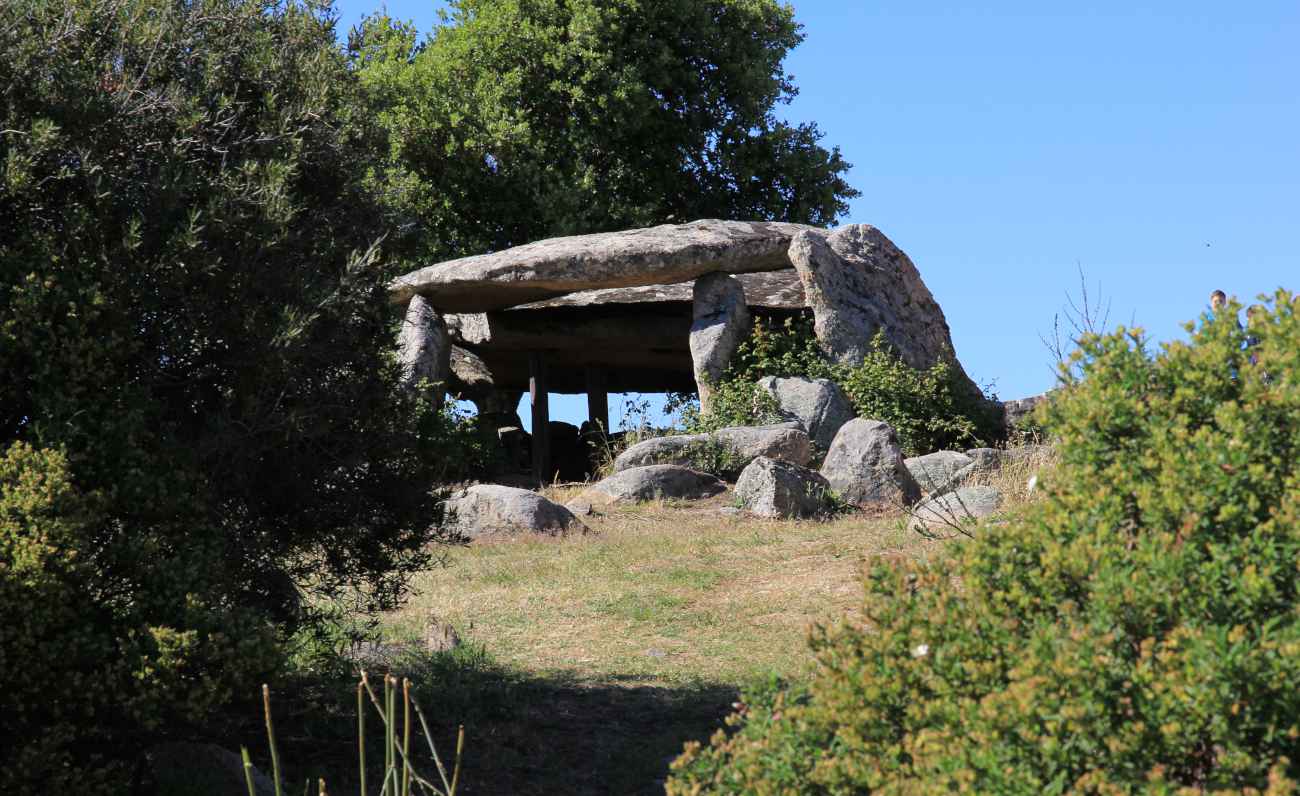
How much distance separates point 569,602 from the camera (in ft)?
35.7

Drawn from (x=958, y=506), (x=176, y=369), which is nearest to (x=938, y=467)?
(x=958, y=506)

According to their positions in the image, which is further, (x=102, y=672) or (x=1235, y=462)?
(x=102, y=672)

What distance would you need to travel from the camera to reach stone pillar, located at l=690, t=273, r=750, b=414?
60.5 ft

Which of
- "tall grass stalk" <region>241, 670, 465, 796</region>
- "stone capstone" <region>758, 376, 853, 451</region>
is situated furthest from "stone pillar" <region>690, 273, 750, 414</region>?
"tall grass stalk" <region>241, 670, 465, 796</region>

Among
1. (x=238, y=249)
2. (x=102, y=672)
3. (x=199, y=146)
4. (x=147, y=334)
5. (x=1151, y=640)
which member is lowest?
(x=102, y=672)

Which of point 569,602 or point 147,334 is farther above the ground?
point 147,334

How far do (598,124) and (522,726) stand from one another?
18473mm

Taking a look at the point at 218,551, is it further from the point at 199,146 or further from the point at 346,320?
the point at 199,146

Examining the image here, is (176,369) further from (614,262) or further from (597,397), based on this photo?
(597,397)

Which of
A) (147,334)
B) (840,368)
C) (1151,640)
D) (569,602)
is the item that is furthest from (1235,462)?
(840,368)

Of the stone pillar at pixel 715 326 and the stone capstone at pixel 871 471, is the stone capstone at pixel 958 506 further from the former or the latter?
the stone pillar at pixel 715 326

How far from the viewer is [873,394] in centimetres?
1781

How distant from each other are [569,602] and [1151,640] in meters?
7.80

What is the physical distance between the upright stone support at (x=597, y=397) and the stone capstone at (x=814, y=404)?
5.30 metres
